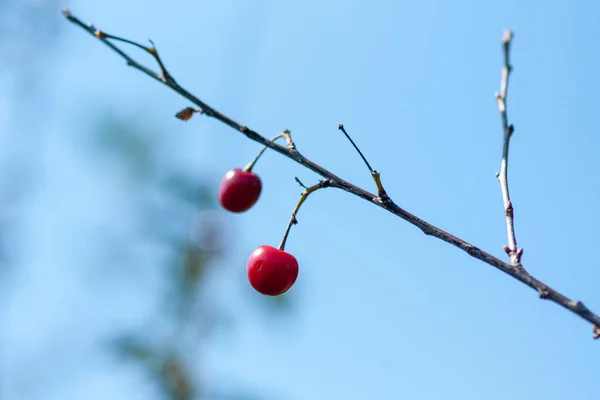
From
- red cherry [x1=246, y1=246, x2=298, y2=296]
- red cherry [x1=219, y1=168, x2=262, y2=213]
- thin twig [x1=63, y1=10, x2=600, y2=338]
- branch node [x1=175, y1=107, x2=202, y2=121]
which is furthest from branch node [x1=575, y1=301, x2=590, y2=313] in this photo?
red cherry [x1=219, y1=168, x2=262, y2=213]

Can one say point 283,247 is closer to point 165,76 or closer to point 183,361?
point 165,76

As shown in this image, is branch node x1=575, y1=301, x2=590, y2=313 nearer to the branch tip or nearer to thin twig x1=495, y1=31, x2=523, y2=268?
thin twig x1=495, y1=31, x2=523, y2=268

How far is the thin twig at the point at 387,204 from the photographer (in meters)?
1.61

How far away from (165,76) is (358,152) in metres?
0.72

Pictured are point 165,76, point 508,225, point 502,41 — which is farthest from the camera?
point 165,76

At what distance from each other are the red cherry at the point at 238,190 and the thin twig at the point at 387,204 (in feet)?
4.22

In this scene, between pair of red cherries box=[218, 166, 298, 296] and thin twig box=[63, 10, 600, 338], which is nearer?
thin twig box=[63, 10, 600, 338]

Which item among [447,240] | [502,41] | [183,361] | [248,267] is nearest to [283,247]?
[248,267]

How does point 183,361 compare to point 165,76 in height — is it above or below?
above

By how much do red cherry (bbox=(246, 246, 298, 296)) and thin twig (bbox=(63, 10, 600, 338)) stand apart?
0.74 metres

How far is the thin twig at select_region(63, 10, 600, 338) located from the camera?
1608 mm

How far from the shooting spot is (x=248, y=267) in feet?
9.30

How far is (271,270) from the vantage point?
2.75 m

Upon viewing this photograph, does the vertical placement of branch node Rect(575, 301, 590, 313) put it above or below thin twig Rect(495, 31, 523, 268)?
below
